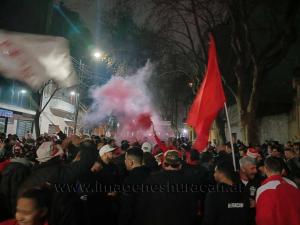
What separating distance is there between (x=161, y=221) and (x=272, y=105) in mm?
23051

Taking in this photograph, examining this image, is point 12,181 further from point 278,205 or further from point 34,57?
point 278,205

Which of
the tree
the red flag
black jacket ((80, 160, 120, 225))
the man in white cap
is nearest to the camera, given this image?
black jacket ((80, 160, 120, 225))

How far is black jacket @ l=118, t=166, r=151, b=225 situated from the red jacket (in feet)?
5.18

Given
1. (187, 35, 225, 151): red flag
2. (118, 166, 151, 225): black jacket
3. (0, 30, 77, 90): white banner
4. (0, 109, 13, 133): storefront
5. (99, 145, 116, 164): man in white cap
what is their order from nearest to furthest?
(0, 30, 77, 90): white banner → (118, 166, 151, 225): black jacket → (99, 145, 116, 164): man in white cap → (187, 35, 225, 151): red flag → (0, 109, 13, 133): storefront

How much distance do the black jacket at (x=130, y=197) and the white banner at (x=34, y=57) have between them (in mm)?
1736

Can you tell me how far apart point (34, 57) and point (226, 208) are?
299cm

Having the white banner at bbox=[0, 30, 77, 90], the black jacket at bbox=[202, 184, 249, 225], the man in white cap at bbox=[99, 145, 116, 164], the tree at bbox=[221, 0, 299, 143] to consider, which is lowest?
the black jacket at bbox=[202, 184, 249, 225]

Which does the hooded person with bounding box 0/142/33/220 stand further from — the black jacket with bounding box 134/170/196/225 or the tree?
the tree

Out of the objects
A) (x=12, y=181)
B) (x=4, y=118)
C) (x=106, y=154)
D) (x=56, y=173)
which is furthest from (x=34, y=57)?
(x=4, y=118)

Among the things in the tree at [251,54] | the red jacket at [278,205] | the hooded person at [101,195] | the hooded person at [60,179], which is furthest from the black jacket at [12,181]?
the tree at [251,54]

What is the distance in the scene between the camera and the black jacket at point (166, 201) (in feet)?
14.1

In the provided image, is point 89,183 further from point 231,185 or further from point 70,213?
point 231,185

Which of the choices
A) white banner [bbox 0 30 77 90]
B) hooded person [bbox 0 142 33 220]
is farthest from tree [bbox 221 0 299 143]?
white banner [bbox 0 30 77 90]

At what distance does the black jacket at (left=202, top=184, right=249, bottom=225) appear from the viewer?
169 inches
